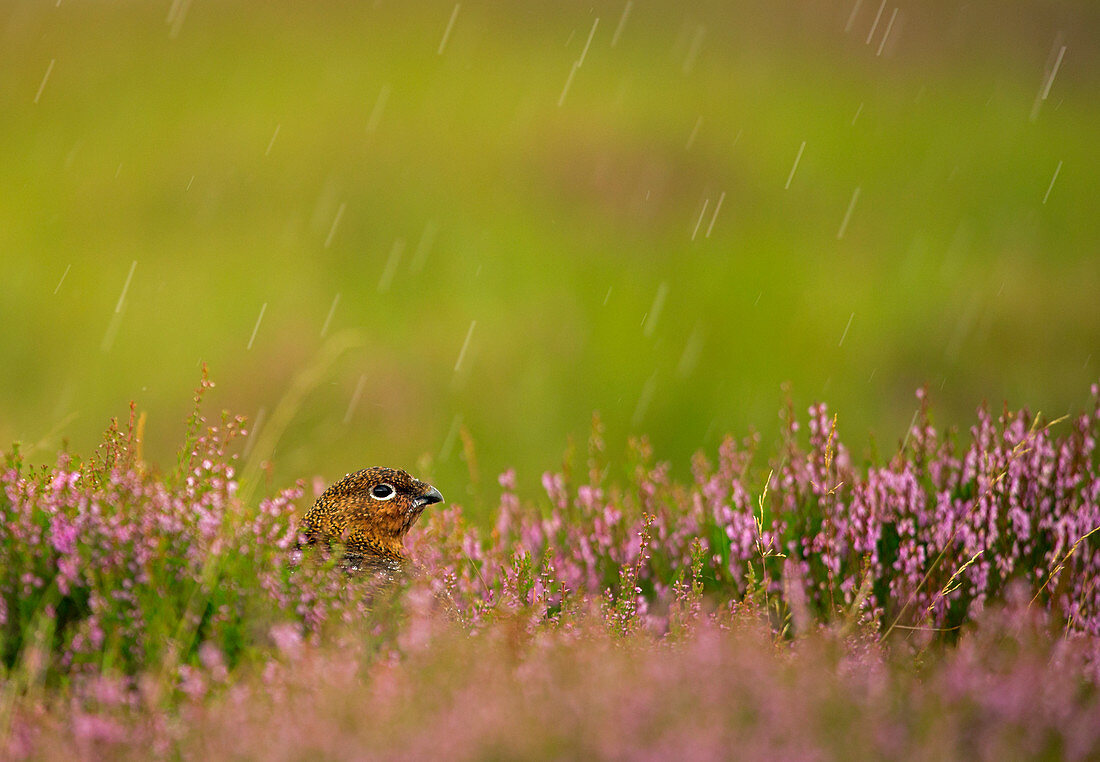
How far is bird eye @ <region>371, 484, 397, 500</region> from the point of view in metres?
4.21

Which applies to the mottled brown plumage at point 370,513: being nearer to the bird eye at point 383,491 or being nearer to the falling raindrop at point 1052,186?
the bird eye at point 383,491

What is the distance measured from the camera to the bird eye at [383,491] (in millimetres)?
4215

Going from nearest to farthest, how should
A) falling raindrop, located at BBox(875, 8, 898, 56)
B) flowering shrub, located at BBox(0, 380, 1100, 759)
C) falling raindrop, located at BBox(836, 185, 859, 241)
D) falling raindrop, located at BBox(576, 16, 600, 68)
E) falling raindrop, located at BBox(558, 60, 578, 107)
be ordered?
flowering shrub, located at BBox(0, 380, 1100, 759) < falling raindrop, located at BBox(836, 185, 859, 241) < falling raindrop, located at BBox(558, 60, 578, 107) < falling raindrop, located at BBox(576, 16, 600, 68) < falling raindrop, located at BBox(875, 8, 898, 56)

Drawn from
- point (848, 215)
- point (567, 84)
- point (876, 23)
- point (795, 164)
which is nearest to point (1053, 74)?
point (876, 23)

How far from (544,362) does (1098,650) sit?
926 centimetres

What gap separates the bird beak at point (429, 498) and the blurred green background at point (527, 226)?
178 inches

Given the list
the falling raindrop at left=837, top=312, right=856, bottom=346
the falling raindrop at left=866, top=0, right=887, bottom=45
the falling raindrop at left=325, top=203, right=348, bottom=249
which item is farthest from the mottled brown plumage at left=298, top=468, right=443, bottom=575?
the falling raindrop at left=866, top=0, right=887, bottom=45

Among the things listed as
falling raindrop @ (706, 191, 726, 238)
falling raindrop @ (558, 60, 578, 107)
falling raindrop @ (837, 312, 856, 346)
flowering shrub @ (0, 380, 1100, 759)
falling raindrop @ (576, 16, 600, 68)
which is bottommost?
flowering shrub @ (0, 380, 1100, 759)

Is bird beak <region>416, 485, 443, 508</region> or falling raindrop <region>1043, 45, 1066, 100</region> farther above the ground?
falling raindrop <region>1043, 45, 1066, 100</region>

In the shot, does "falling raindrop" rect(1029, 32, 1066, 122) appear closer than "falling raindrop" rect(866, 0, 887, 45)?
Yes

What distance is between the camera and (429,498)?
4.36 metres

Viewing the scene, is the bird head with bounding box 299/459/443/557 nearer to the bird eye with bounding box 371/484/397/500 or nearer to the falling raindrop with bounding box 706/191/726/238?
the bird eye with bounding box 371/484/397/500

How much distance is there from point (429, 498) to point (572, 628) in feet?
4.60

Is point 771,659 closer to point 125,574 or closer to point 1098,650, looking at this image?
point 1098,650
